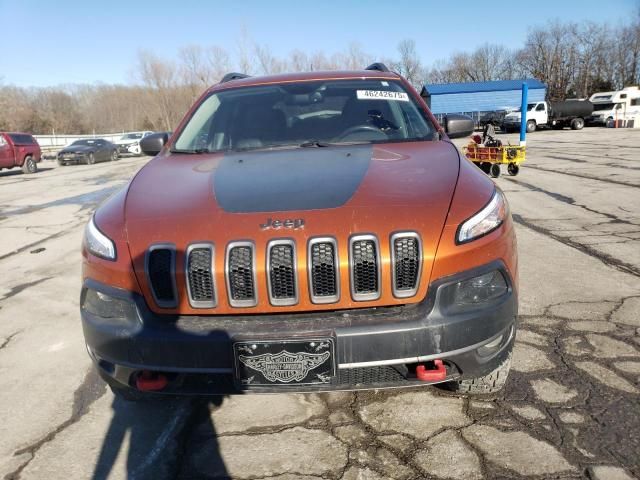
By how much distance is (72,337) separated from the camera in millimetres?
3605

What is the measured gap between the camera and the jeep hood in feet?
6.53

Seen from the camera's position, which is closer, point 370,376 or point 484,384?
point 370,376

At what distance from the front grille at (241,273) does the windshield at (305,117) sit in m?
1.38

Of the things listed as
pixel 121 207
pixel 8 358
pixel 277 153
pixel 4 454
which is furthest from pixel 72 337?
pixel 277 153

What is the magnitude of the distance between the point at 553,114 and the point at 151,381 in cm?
3969

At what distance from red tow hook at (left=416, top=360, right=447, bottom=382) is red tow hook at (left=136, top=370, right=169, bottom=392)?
1.09 m

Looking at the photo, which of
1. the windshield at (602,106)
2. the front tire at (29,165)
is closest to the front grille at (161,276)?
the front tire at (29,165)

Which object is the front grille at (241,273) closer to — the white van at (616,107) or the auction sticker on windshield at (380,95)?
the auction sticker on windshield at (380,95)

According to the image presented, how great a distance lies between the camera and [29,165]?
20703 millimetres

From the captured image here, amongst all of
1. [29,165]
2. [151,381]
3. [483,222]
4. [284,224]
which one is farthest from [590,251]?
[29,165]

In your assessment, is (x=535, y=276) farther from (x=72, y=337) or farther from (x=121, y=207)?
(x=72, y=337)

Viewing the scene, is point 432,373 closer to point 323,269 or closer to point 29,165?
point 323,269

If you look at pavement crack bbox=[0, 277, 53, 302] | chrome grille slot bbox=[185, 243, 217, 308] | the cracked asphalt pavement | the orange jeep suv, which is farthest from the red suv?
chrome grille slot bbox=[185, 243, 217, 308]

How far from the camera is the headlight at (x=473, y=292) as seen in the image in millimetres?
1948
